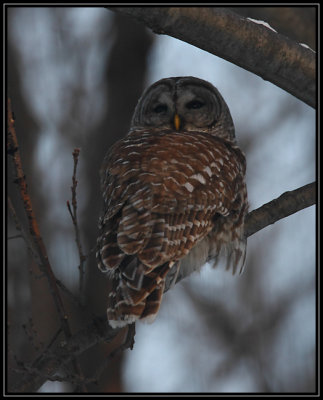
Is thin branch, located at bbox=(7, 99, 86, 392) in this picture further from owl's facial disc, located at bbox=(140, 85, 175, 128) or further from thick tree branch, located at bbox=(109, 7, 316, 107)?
owl's facial disc, located at bbox=(140, 85, 175, 128)

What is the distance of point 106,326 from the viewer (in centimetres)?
320

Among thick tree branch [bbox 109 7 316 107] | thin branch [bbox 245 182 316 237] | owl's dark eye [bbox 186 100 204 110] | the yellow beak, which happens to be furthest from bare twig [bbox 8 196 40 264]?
owl's dark eye [bbox 186 100 204 110]

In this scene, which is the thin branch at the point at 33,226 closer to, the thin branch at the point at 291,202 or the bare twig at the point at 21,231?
the bare twig at the point at 21,231

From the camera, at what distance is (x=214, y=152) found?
3.72m

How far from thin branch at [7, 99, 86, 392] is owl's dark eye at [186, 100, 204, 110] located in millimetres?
1854

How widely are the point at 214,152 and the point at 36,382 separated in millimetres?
1566

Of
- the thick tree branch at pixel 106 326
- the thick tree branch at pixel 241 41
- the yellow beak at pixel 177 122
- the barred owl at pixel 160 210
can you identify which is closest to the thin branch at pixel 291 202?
the thick tree branch at pixel 106 326

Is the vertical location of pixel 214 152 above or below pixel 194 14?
below

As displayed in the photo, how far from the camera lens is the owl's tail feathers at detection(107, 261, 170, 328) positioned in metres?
2.93

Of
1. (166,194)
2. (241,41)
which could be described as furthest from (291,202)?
(241,41)

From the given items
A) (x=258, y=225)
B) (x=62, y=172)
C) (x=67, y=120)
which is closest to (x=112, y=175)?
(x=258, y=225)

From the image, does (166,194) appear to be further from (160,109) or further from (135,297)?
(160,109)

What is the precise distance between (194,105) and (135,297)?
6.30 feet

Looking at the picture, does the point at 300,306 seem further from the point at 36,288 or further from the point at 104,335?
the point at 104,335
